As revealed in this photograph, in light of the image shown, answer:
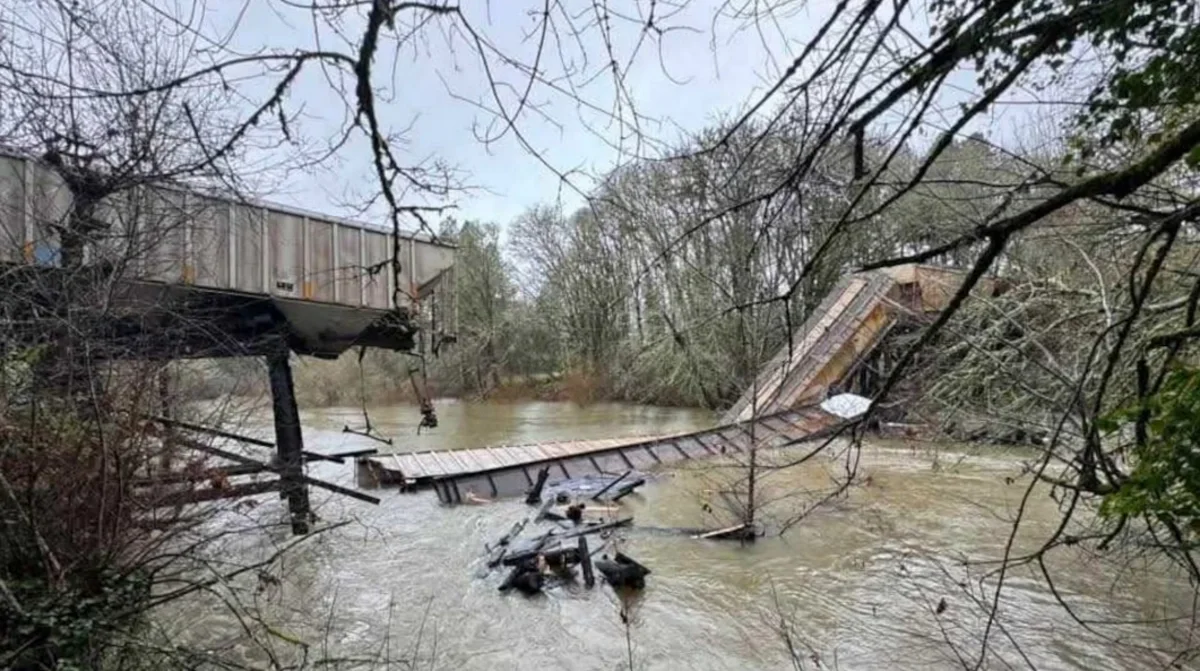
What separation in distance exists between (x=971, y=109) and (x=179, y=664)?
4158mm

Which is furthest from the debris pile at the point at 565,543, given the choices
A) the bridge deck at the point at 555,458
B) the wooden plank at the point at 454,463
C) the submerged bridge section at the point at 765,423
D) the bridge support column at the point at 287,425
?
the bridge support column at the point at 287,425

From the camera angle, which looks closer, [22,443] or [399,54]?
[399,54]

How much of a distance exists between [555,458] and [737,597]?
239 inches

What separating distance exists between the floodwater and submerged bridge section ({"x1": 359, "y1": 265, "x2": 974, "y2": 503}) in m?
0.90

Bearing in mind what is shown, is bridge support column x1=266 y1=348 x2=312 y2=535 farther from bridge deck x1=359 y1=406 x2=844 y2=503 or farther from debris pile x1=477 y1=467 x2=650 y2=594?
debris pile x1=477 y1=467 x2=650 y2=594

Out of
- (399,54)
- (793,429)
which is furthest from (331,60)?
(793,429)

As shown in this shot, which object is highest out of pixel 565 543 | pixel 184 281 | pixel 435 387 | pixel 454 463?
pixel 184 281

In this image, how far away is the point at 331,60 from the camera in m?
1.65

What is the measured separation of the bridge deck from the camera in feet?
37.0

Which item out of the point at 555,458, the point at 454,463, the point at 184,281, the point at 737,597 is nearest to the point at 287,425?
the point at 184,281

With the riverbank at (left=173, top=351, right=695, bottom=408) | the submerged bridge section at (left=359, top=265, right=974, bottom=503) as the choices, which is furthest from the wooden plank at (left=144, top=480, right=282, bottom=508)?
the riverbank at (left=173, top=351, right=695, bottom=408)

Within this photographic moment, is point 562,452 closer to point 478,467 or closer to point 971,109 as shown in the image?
point 478,467

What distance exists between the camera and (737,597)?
6793 mm

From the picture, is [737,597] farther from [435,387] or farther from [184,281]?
[435,387]
